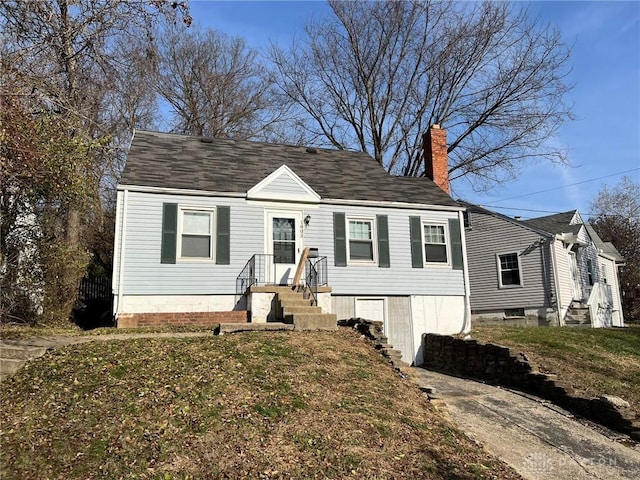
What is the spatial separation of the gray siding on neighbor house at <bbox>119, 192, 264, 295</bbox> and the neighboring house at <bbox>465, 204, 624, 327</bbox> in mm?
11044

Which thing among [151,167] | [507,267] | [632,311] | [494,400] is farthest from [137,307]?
[632,311]

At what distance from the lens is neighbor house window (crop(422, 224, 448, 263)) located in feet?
47.7

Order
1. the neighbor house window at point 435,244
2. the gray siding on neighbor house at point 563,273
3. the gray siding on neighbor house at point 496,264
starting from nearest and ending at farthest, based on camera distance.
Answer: the neighbor house window at point 435,244 < the gray siding on neighbor house at point 563,273 < the gray siding on neighbor house at point 496,264

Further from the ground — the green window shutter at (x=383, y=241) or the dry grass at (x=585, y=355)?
the green window shutter at (x=383, y=241)

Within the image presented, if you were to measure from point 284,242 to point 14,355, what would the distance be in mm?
7470

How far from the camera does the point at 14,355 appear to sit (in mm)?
6949

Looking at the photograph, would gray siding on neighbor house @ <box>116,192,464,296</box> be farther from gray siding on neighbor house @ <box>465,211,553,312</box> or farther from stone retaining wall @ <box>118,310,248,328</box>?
gray siding on neighbor house @ <box>465,211,553,312</box>

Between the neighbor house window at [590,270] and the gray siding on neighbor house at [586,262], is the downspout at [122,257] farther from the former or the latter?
the neighbor house window at [590,270]

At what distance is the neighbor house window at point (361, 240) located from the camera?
13.9 meters

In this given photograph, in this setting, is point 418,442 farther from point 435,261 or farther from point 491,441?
point 435,261

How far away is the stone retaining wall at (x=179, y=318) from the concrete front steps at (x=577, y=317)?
12.5m

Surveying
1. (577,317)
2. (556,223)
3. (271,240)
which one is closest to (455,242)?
(271,240)

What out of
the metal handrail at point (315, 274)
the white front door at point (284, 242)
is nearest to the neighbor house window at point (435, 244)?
the metal handrail at point (315, 274)

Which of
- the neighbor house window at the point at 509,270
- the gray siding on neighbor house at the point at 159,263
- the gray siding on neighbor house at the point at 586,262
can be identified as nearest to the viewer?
the gray siding on neighbor house at the point at 159,263
